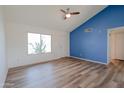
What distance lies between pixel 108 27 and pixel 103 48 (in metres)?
1.12

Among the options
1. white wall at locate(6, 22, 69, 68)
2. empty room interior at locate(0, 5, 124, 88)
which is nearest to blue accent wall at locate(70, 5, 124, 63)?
empty room interior at locate(0, 5, 124, 88)

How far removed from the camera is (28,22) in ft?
16.9

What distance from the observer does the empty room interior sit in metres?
3.62

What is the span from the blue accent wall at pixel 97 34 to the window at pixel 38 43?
6.86ft

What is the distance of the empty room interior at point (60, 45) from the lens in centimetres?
362

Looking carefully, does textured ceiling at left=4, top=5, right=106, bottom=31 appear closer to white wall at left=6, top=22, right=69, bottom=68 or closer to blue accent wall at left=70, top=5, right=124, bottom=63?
white wall at left=6, top=22, right=69, bottom=68

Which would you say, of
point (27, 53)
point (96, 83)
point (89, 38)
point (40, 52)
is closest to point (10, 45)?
point (27, 53)

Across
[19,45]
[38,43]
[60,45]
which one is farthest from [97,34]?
[19,45]

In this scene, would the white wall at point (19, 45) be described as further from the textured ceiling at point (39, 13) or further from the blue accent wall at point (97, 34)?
the blue accent wall at point (97, 34)

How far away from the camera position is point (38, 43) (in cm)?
612

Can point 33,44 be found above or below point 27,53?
above

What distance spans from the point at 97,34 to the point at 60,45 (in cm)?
258
